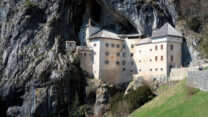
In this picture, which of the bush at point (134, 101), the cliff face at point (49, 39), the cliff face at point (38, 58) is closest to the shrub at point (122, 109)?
the bush at point (134, 101)

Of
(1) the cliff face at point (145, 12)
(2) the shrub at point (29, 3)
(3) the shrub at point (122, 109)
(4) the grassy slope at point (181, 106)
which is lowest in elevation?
(3) the shrub at point (122, 109)

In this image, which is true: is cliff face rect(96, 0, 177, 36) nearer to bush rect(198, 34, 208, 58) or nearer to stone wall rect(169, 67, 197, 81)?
bush rect(198, 34, 208, 58)

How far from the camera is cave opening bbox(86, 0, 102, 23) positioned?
254ft

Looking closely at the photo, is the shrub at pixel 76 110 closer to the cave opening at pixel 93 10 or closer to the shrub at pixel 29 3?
the cave opening at pixel 93 10

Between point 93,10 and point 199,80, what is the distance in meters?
46.0

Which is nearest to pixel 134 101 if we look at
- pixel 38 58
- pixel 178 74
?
pixel 178 74

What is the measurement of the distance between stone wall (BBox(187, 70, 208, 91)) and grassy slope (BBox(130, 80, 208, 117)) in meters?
0.80

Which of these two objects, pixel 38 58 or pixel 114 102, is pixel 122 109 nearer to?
pixel 114 102

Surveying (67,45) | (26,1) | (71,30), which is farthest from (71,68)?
(26,1)

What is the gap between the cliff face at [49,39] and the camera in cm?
6562

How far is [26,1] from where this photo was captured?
76.8 meters

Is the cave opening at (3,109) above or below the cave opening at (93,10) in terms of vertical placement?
below

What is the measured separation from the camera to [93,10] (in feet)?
261

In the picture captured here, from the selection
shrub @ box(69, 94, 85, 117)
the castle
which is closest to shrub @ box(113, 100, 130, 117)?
shrub @ box(69, 94, 85, 117)
